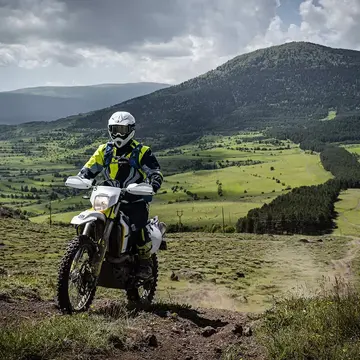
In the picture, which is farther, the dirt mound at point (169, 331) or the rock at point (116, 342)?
the dirt mound at point (169, 331)

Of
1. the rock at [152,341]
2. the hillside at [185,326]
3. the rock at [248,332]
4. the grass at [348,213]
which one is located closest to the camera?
the hillside at [185,326]

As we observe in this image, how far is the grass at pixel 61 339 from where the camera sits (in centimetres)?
515

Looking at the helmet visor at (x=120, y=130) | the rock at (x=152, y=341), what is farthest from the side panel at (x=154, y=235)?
the rock at (x=152, y=341)

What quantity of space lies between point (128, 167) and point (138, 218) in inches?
38.4

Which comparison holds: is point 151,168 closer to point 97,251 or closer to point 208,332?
point 97,251

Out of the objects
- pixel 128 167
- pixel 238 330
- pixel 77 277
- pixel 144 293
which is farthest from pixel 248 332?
pixel 128 167

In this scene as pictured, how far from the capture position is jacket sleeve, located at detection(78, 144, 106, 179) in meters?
8.87

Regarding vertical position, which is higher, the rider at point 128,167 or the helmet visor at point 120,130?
the helmet visor at point 120,130

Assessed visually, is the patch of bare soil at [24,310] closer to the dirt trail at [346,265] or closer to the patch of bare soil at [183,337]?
the patch of bare soil at [183,337]

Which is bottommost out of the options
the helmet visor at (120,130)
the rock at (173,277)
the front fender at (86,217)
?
the rock at (173,277)

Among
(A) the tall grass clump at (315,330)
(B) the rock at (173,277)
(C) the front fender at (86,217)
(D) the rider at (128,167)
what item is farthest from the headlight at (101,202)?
(B) the rock at (173,277)

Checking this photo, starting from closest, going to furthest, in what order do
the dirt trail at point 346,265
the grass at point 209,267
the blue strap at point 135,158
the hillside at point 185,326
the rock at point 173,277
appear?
the hillside at point 185,326 → the blue strap at point 135,158 → the grass at point 209,267 → the rock at point 173,277 → the dirt trail at point 346,265

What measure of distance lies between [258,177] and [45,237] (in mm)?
174814

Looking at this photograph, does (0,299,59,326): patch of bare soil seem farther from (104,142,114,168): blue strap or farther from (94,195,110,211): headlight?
(104,142,114,168): blue strap
